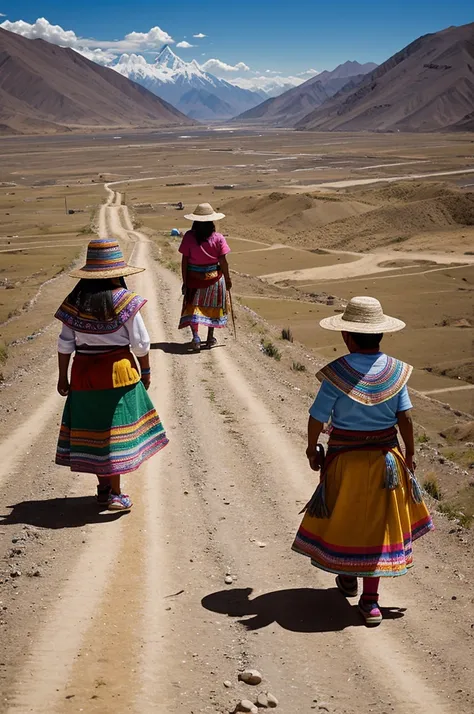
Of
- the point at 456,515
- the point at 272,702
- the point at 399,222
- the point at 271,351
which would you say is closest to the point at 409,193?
the point at 399,222

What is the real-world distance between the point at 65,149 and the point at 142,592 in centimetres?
14086

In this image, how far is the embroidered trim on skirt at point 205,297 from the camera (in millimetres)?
11781

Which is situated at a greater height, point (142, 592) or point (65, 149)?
point (65, 149)

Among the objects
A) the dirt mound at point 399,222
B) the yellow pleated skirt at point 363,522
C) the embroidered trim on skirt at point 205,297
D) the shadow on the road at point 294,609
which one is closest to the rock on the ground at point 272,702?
the shadow on the road at point 294,609

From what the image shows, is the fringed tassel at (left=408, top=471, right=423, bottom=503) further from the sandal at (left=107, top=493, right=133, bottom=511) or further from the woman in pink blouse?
the woman in pink blouse

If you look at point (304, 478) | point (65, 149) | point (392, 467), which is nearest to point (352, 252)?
point (304, 478)

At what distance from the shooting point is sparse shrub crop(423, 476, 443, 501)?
796 centimetres

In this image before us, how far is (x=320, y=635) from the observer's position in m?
4.72

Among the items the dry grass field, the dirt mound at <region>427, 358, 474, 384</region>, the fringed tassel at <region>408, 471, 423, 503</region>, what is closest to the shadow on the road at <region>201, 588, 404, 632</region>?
the fringed tassel at <region>408, 471, 423, 503</region>

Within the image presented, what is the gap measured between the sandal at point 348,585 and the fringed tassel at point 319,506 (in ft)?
1.74

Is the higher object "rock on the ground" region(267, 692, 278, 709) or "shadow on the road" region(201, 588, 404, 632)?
"rock on the ground" region(267, 692, 278, 709)

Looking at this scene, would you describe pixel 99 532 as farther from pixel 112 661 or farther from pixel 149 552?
pixel 112 661

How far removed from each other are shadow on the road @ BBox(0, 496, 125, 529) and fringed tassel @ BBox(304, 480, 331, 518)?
6.64 ft

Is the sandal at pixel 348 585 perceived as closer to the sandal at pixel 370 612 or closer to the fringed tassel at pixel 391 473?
the sandal at pixel 370 612
